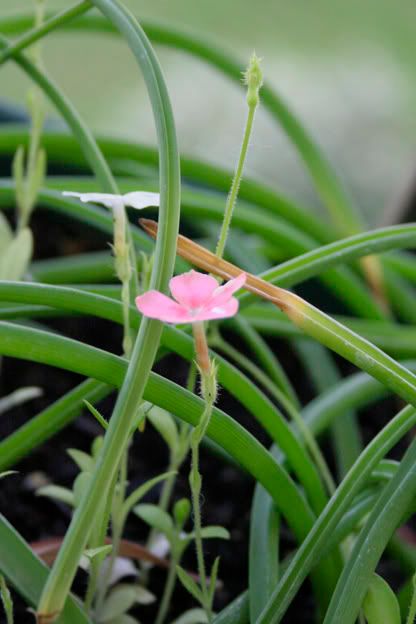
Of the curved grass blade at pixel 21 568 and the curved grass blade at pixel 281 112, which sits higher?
the curved grass blade at pixel 281 112

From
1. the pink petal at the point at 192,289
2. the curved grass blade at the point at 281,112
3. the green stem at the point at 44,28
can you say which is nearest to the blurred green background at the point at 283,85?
the curved grass blade at the point at 281,112

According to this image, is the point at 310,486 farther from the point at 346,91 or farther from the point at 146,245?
the point at 346,91

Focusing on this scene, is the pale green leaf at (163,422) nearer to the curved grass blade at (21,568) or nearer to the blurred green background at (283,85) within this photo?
the curved grass blade at (21,568)

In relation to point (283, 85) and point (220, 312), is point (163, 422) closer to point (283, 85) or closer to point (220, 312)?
point (220, 312)

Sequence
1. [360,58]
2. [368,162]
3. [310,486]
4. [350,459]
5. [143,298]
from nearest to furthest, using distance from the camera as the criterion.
→ [143,298]
[310,486]
[350,459]
[368,162]
[360,58]

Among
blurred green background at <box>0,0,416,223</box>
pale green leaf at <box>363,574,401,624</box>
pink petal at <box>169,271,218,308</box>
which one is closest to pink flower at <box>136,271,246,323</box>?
pink petal at <box>169,271,218,308</box>

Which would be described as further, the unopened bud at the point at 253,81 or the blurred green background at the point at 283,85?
the blurred green background at the point at 283,85

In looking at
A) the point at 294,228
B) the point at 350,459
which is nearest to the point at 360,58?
the point at 294,228

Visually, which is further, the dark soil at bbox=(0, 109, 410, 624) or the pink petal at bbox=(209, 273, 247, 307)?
the dark soil at bbox=(0, 109, 410, 624)

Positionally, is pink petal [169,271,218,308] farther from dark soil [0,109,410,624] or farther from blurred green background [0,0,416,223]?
blurred green background [0,0,416,223]
